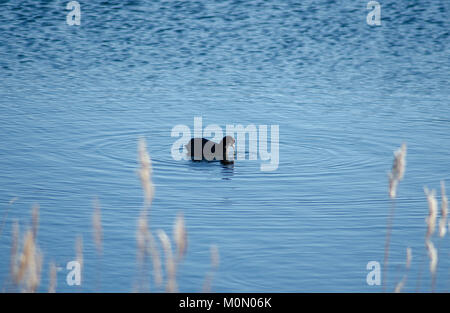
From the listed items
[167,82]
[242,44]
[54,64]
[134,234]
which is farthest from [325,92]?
[134,234]

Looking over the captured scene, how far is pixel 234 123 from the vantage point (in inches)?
597

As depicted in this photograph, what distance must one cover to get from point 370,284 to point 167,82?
1203 cm

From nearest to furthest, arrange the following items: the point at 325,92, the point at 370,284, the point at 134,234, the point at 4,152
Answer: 1. the point at 370,284
2. the point at 134,234
3. the point at 4,152
4. the point at 325,92

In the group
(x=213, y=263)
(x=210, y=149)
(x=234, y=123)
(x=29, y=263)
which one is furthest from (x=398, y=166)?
(x=234, y=123)

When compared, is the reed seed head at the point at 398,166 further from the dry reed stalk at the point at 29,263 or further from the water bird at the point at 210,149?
the water bird at the point at 210,149

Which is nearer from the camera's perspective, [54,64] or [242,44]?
[54,64]

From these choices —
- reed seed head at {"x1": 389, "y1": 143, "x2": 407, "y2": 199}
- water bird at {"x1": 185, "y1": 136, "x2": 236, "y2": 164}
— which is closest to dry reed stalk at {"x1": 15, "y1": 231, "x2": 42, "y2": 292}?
reed seed head at {"x1": 389, "y1": 143, "x2": 407, "y2": 199}

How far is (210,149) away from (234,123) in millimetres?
2343

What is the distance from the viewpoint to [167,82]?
18859 mm

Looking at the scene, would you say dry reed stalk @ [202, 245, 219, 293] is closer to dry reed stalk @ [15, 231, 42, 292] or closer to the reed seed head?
dry reed stalk @ [15, 231, 42, 292]

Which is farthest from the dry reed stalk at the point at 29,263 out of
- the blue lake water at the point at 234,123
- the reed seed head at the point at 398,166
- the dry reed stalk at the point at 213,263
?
the blue lake water at the point at 234,123

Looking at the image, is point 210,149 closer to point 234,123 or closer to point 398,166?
point 234,123

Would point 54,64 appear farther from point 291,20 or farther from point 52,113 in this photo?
point 291,20

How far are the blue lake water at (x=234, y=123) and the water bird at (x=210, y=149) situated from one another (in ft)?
0.69
